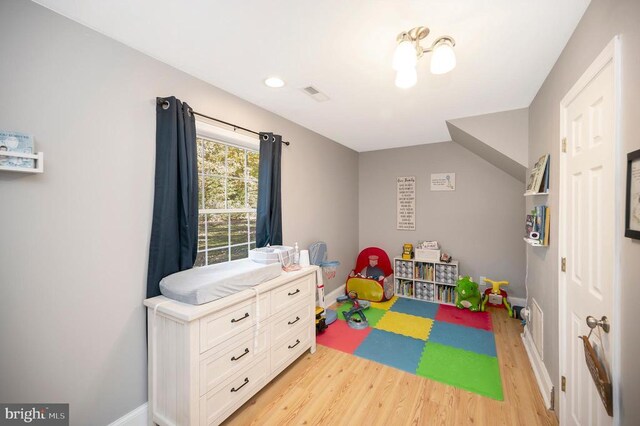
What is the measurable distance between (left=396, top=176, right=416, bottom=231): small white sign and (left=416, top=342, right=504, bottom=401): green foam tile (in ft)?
6.72

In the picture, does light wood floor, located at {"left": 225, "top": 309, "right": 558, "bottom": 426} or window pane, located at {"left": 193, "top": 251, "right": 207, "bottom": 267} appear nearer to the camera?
light wood floor, located at {"left": 225, "top": 309, "right": 558, "bottom": 426}

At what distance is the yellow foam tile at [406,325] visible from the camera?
281cm

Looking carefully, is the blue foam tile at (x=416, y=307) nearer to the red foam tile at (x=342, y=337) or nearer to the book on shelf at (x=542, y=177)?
the red foam tile at (x=342, y=337)

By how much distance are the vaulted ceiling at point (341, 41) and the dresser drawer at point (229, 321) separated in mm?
1691

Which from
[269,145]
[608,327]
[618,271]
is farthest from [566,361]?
[269,145]

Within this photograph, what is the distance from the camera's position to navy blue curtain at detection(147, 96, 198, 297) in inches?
66.1

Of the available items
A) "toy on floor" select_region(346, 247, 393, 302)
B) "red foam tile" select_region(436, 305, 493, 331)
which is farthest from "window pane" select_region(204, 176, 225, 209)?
"red foam tile" select_region(436, 305, 493, 331)

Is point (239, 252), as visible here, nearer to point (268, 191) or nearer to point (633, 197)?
point (268, 191)

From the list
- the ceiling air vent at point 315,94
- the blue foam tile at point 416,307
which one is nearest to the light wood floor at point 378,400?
the blue foam tile at point 416,307

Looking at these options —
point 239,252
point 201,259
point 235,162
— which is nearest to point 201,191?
point 235,162

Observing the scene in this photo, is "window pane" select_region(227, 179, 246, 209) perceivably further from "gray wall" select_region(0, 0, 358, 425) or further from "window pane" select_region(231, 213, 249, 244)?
"gray wall" select_region(0, 0, 358, 425)

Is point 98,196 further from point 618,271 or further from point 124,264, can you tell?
point 618,271

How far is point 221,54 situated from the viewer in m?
1.66

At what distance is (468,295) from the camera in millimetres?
3402
